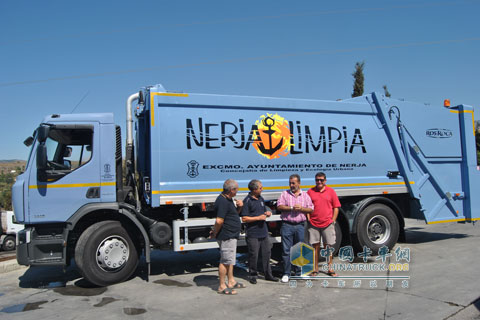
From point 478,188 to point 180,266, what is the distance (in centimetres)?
714

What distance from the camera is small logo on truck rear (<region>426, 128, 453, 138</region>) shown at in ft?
29.0

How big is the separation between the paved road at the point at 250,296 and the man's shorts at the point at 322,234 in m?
0.60

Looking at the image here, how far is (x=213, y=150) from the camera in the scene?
6957 millimetres

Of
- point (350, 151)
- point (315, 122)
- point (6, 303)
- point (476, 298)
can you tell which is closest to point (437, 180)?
point (350, 151)

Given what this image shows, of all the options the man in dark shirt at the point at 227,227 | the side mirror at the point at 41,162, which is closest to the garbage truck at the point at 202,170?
the side mirror at the point at 41,162

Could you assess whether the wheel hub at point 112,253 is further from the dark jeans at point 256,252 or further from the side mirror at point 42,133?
the dark jeans at point 256,252

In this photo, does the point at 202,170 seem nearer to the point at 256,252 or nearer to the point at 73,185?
the point at 256,252

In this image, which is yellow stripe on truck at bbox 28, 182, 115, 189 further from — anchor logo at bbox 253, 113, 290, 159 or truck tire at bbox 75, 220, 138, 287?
anchor logo at bbox 253, 113, 290, 159

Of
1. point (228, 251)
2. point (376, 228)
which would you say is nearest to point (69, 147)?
point (228, 251)

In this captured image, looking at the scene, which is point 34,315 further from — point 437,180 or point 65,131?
point 437,180

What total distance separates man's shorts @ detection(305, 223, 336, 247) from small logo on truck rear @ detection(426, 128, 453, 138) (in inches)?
158

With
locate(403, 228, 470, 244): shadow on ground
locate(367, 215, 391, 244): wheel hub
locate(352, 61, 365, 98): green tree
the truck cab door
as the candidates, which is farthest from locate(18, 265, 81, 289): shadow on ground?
locate(352, 61, 365, 98): green tree

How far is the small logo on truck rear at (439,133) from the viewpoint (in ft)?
29.0

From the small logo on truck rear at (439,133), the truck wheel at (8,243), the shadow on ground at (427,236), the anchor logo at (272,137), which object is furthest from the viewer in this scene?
the truck wheel at (8,243)
